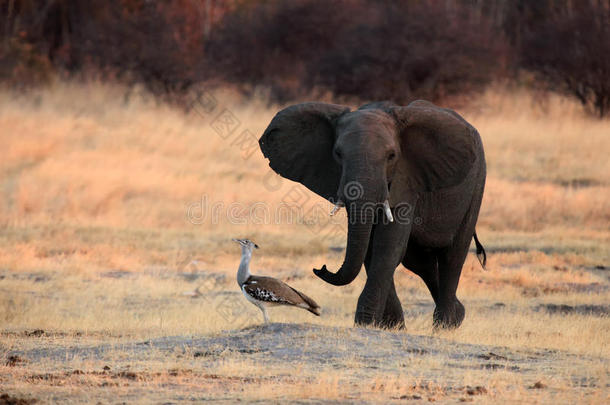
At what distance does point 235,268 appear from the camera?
16516 millimetres

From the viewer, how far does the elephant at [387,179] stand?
9367mm

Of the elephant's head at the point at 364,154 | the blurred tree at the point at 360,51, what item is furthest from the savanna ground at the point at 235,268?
the blurred tree at the point at 360,51

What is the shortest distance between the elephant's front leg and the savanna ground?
0.55 m

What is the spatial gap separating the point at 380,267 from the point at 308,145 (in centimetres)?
143

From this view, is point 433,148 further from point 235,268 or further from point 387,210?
point 235,268

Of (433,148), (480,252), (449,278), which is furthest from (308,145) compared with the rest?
(480,252)

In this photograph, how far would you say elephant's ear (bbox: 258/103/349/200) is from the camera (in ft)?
34.0

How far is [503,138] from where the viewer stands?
26.7 metres

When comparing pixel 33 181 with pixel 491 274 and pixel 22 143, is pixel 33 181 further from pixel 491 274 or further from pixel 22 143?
pixel 491 274

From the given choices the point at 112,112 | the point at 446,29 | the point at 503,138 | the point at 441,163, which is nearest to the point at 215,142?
the point at 112,112

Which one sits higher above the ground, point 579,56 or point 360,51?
point 579,56

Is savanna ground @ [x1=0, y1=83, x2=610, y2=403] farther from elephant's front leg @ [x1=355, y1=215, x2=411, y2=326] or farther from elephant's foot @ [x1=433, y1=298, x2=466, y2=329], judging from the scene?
elephant's front leg @ [x1=355, y1=215, x2=411, y2=326]

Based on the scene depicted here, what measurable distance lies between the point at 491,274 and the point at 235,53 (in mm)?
21074
